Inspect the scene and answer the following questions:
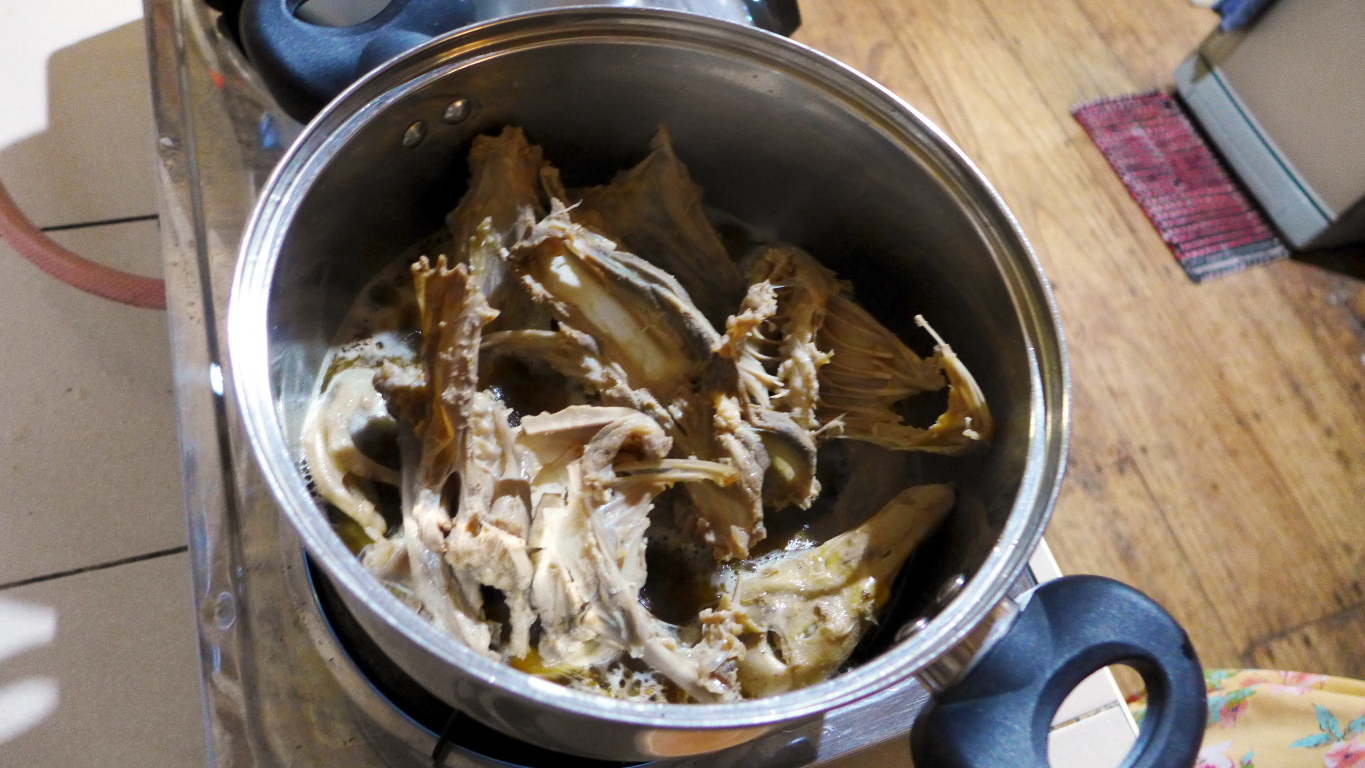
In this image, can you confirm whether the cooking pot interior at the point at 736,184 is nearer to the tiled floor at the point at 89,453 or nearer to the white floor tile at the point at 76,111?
the tiled floor at the point at 89,453

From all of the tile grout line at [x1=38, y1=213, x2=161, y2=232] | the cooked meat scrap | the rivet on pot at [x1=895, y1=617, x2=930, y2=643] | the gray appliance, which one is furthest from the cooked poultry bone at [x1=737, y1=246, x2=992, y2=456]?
the gray appliance

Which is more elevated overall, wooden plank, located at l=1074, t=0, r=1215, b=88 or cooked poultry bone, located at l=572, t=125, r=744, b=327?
wooden plank, located at l=1074, t=0, r=1215, b=88

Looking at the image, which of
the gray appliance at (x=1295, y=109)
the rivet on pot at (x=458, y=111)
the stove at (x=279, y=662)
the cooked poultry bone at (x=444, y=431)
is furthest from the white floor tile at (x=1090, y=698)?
the gray appliance at (x=1295, y=109)

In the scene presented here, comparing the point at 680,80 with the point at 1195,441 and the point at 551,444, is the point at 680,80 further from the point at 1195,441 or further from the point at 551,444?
the point at 1195,441

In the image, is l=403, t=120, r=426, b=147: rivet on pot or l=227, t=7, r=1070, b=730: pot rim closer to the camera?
l=227, t=7, r=1070, b=730: pot rim

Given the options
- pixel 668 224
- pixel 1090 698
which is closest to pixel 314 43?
pixel 668 224

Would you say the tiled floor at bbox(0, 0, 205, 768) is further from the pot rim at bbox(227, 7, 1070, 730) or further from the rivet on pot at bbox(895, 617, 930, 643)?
the rivet on pot at bbox(895, 617, 930, 643)

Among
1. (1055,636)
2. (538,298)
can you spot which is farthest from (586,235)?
(1055,636)
